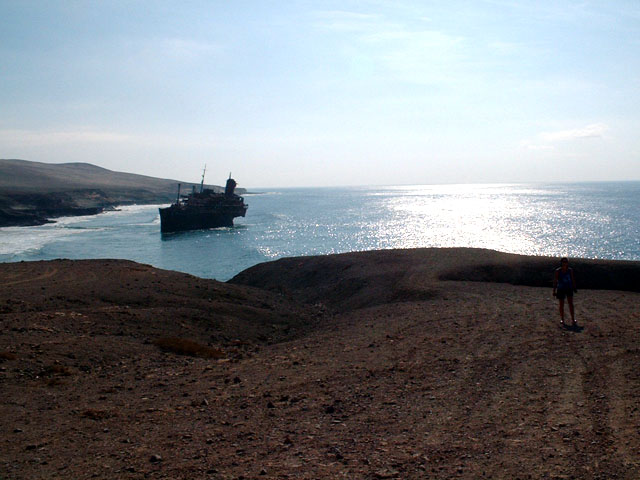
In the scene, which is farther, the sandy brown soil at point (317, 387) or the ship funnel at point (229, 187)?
the ship funnel at point (229, 187)

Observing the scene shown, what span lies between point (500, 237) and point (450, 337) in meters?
62.0

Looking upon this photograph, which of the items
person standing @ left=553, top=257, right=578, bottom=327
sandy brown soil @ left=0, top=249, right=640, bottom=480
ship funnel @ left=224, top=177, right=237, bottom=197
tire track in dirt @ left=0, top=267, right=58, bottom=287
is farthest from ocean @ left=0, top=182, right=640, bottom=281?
person standing @ left=553, top=257, right=578, bottom=327

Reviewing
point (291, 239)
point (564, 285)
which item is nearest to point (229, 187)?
point (291, 239)

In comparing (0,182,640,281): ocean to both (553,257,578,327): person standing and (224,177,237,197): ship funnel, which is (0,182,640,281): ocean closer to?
(224,177,237,197): ship funnel

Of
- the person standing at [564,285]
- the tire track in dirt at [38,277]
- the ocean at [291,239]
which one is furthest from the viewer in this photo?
the ocean at [291,239]

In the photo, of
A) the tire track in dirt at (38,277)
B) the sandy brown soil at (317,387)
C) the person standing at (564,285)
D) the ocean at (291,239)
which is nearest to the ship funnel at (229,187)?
the ocean at (291,239)

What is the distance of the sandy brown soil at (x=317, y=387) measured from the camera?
5.77 metres

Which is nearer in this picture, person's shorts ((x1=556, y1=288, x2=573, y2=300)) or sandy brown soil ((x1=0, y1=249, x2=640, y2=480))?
sandy brown soil ((x1=0, y1=249, x2=640, y2=480))

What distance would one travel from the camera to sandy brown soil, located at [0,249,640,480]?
5.77 m

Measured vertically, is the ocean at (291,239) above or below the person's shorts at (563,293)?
below

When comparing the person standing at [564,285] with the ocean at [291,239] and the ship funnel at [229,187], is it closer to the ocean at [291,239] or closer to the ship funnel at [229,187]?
the ocean at [291,239]

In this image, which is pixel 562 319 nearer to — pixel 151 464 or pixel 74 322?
pixel 151 464

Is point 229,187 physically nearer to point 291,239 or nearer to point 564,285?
point 291,239

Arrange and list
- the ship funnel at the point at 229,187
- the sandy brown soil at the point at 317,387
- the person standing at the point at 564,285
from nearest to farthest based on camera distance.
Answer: the sandy brown soil at the point at 317,387 → the person standing at the point at 564,285 → the ship funnel at the point at 229,187
